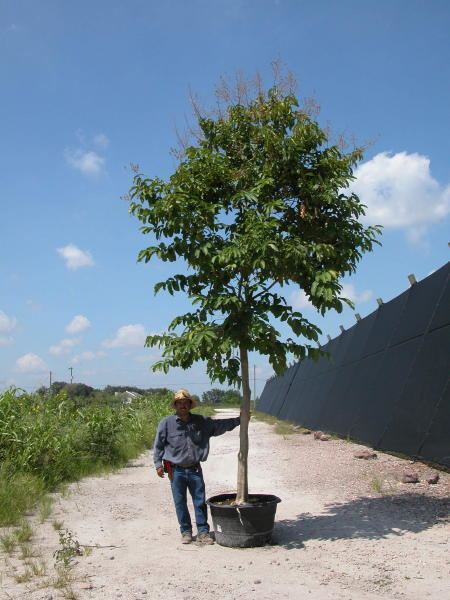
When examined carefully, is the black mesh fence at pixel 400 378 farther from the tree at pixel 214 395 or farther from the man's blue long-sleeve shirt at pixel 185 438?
the tree at pixel 214 395

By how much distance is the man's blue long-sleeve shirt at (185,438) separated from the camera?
5949 millimetres

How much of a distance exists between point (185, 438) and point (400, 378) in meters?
6.36

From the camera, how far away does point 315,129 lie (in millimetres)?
6242

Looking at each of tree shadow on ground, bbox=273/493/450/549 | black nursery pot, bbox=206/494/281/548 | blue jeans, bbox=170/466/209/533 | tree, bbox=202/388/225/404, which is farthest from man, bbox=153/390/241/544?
tree, bbox=202/388/225/404

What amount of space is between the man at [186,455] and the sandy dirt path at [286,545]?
270mm

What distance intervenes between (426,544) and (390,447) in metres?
5.37

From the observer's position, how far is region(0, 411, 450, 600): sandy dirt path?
4.41 m

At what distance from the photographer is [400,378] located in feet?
36.9

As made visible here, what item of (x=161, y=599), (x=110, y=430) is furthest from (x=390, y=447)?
(x=161, y=599)

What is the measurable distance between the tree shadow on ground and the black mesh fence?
1513 millimetres

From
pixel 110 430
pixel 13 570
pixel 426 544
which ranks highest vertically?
pixel 110 430

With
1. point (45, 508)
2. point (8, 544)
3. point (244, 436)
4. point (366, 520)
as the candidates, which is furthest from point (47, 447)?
point (366, 520)

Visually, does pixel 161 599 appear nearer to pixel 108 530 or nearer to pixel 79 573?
pixel 79 573

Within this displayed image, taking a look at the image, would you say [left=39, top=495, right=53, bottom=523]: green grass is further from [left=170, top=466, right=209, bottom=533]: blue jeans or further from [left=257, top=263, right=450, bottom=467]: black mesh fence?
[left=257, top=263, right=450, bottom=467]: black mesh fence
